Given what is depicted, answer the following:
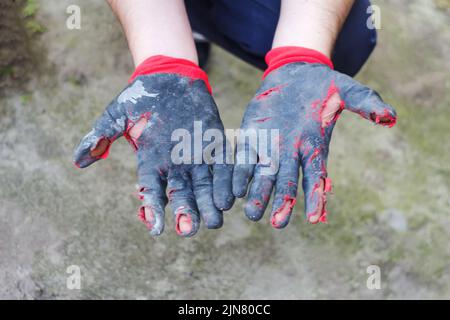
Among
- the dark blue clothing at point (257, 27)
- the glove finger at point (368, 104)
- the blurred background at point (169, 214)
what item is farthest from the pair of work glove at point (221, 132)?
the blurred background at point (169, 214)

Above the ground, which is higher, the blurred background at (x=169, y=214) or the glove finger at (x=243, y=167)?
the glove finger at (x=243, y=167)

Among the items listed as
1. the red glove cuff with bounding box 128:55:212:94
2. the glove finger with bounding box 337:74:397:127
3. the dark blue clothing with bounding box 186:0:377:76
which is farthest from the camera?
the dark blue clothing with bounding box 186:0:377:76

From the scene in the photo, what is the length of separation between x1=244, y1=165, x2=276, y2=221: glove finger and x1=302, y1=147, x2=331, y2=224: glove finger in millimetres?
86


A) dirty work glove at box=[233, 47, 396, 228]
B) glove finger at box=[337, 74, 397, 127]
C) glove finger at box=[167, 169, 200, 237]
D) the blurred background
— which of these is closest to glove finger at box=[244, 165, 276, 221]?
dirty work glove at box=[233, 47, 396, 228]

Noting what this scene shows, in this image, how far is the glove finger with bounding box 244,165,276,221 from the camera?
123cm

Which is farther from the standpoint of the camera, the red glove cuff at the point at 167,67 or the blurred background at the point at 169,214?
the blurred background at the point at 169,214

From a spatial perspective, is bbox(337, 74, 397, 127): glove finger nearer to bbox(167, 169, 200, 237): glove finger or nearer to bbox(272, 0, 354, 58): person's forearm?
bbox(272, 0, 354, 58): person's forearm

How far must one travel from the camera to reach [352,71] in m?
1.79

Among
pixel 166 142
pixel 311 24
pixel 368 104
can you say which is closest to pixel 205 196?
pixel 166 142

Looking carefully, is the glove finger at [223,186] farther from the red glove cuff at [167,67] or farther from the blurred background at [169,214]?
the blurred background at [169,214]

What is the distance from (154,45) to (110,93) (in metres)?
0.57

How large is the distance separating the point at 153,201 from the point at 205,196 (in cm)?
12

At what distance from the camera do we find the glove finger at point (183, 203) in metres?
1.22

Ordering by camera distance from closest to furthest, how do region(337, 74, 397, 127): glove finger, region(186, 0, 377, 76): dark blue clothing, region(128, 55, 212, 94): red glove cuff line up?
region(337, 74, 397, 127): glove finger < region(128, 55, 212, 94): red glove cuff < region(186, 0, 377, 76): dark blue clothing
